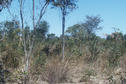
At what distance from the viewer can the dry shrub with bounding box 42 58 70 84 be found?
5.99m

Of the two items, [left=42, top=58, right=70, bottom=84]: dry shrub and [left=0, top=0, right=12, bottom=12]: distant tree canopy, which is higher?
[left=0, top=0, right=12, bottom=12]: distant tree canopy

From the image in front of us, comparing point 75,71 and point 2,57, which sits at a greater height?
point 2,57

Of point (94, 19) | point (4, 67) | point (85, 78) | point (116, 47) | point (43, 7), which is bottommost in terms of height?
point (85, 78)

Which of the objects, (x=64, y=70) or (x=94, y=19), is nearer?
(x=64, y=70)

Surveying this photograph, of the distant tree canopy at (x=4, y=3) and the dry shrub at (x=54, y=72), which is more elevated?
the distant tree canopy at (x=4, y=3)

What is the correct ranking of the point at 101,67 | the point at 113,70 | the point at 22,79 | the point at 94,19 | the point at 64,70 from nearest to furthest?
the point at 22,79
the point at 64,70
the point at 113,70
the point at 101,67
the point at 94,19

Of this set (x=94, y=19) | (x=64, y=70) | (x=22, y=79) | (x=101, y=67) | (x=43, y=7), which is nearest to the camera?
(x=22, y=79)

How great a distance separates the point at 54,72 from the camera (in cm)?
603

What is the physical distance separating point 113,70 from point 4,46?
3772mm

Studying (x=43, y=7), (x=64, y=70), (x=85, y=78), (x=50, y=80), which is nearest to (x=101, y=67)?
(x=85, y=78)

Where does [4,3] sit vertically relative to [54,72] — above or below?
above

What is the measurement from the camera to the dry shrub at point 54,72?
5.99 m

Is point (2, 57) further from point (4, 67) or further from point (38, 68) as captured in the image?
point (38, 68)

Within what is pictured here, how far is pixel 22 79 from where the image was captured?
202 inches
